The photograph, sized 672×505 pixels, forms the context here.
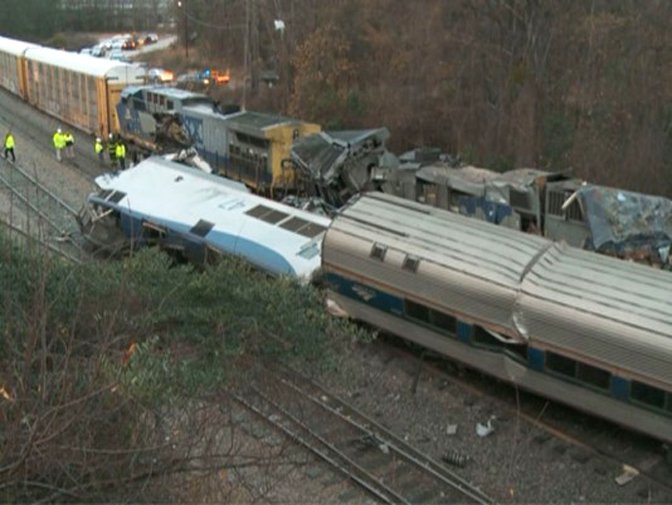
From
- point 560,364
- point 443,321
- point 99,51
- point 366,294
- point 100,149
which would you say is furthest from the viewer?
point 99,51

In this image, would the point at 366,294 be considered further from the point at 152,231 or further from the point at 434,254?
the point at 152,231

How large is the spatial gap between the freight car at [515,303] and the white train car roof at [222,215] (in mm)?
990

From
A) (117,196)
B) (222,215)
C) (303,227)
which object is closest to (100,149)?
(117,196)

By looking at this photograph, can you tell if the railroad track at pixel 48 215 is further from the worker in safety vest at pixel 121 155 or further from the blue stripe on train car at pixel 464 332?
the blue stripe on train car at pixel 464 332

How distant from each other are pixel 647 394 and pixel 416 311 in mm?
3983

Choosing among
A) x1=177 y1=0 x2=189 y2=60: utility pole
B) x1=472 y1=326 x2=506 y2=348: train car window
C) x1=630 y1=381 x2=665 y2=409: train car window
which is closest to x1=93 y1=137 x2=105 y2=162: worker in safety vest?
x1=472 y1=326 x2=506 y2=348: train car window

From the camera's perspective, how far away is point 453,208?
20203mm

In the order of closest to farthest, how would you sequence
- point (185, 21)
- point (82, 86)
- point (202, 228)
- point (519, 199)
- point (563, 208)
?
point (202, 228), point (563, 208), point (519, 199), point (82, 86), point (185, 21)

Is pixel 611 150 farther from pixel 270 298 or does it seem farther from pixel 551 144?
pixel 270 298

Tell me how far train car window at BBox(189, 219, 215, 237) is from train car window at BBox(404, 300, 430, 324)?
4.89m

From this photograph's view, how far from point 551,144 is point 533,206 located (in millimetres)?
8581

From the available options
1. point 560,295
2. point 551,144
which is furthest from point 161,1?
point 560,295

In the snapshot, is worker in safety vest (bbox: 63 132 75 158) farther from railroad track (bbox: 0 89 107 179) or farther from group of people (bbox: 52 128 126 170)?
railroad track (bbox: 0 89 107 179)

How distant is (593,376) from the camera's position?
1120 cm
